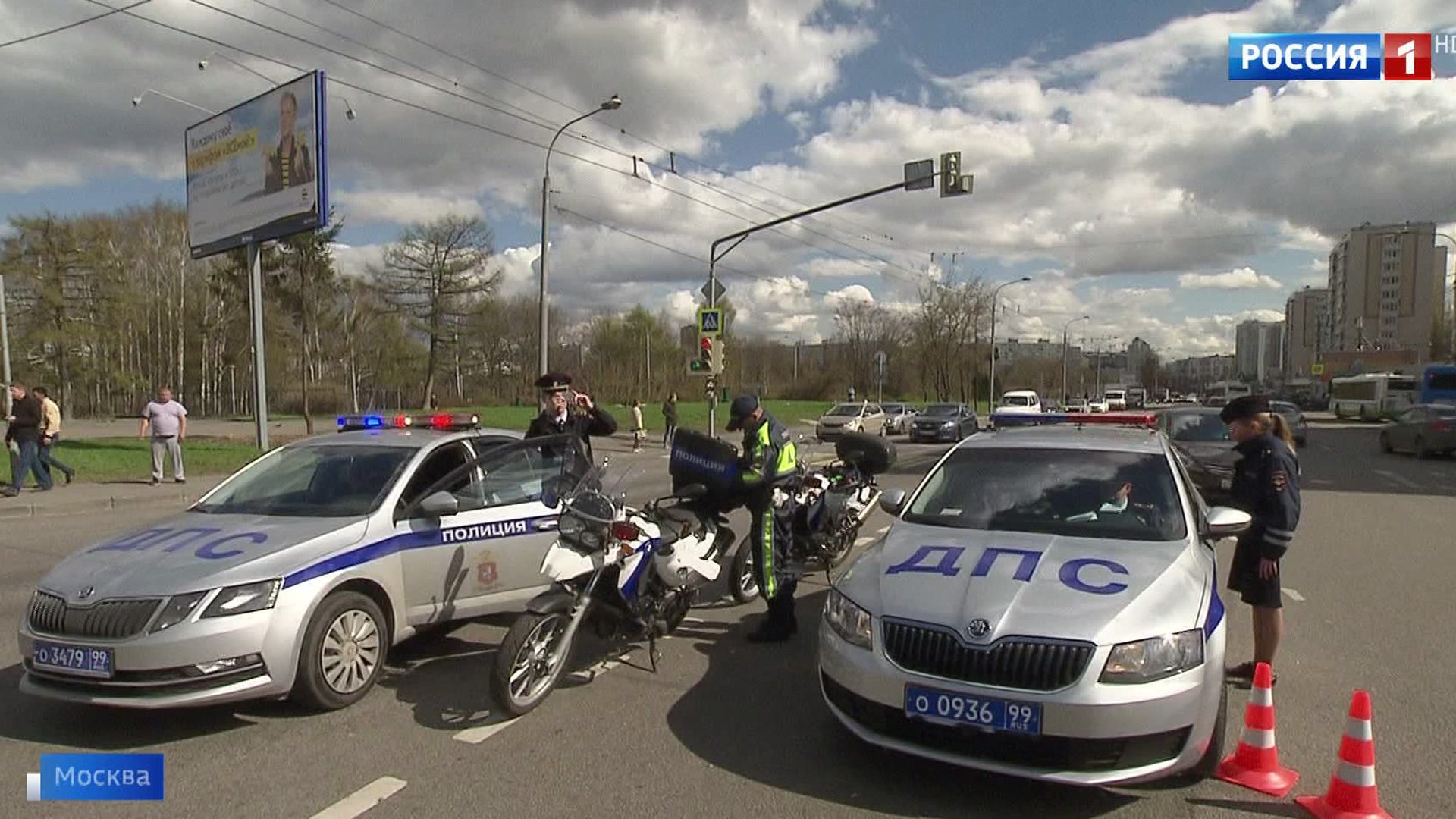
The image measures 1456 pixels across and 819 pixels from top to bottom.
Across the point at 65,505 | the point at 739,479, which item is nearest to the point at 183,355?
the point at 65,505

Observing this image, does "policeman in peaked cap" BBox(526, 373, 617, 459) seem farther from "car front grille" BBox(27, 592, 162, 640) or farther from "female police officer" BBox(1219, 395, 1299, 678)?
"female police officer" BBox(1219, 395, 1299, 678)

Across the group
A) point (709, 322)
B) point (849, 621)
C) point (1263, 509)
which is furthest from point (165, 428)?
point (1263, 509)

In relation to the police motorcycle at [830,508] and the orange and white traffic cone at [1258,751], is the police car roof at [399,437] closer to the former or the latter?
the police motorcycle at [830,508]

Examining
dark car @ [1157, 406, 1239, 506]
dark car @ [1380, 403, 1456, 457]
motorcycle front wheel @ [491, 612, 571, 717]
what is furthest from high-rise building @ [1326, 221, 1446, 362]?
motorcycle front wheel @ [491, 612, 571, 717]

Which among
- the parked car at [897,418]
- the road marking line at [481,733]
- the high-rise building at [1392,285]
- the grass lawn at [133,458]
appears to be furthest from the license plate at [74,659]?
the high-rise building at [1392,285]

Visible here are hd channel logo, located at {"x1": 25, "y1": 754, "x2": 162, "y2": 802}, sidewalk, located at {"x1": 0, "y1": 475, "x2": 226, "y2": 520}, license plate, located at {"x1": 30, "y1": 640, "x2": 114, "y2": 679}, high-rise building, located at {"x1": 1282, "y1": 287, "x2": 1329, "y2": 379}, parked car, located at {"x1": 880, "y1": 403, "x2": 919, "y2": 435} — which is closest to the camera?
hd channel logo, located at {"x1": 25, "y1": 754, "x2": 162, "y2": 802}

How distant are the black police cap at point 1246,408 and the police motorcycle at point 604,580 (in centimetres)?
321

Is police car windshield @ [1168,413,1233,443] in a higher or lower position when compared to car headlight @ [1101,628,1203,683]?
higher

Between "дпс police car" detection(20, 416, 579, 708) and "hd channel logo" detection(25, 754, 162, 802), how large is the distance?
0.83 ft

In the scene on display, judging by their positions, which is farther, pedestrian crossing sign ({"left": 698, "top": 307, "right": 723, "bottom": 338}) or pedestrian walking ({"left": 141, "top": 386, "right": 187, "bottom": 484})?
pedestrian crossing sign ({"left": 698, "top": 307, "right": 723, "bottom": 338})

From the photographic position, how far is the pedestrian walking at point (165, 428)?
15461 millimetres

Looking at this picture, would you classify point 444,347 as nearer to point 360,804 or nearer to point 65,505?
point 65,505

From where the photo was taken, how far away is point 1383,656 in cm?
561

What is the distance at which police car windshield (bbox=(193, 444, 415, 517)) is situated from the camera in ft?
16.7
